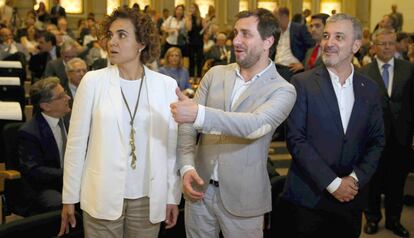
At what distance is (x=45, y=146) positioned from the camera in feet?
10.8

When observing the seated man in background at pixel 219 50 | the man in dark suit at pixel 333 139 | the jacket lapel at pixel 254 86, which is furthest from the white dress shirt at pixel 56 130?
the seated man in background at pixel 219 50

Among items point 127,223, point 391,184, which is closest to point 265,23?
point 127,223

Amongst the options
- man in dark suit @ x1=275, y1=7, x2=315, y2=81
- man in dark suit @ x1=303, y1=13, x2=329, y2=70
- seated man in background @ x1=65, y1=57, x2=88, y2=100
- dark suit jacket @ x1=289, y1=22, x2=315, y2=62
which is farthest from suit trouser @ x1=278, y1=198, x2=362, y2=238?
dark suit jacket @ x1=289, y1=22, x2=315, y2=62

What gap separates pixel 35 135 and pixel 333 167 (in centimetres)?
170

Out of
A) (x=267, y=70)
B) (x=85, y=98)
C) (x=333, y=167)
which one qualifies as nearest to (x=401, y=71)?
(x=333, y=167)

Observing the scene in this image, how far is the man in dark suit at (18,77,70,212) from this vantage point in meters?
3.28

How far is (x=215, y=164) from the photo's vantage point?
2215 millimetres

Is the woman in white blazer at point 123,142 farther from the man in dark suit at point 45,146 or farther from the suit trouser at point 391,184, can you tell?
the suit trouser at point 391,184

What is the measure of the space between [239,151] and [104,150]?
505mm

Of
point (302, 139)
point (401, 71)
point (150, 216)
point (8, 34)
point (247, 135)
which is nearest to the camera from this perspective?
point (247, 135)

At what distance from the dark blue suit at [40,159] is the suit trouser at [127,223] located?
1.16 m

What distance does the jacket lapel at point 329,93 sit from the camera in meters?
2.54

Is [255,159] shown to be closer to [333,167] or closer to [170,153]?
[170,153]

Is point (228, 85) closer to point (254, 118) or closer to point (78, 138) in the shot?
point (254, 118)
